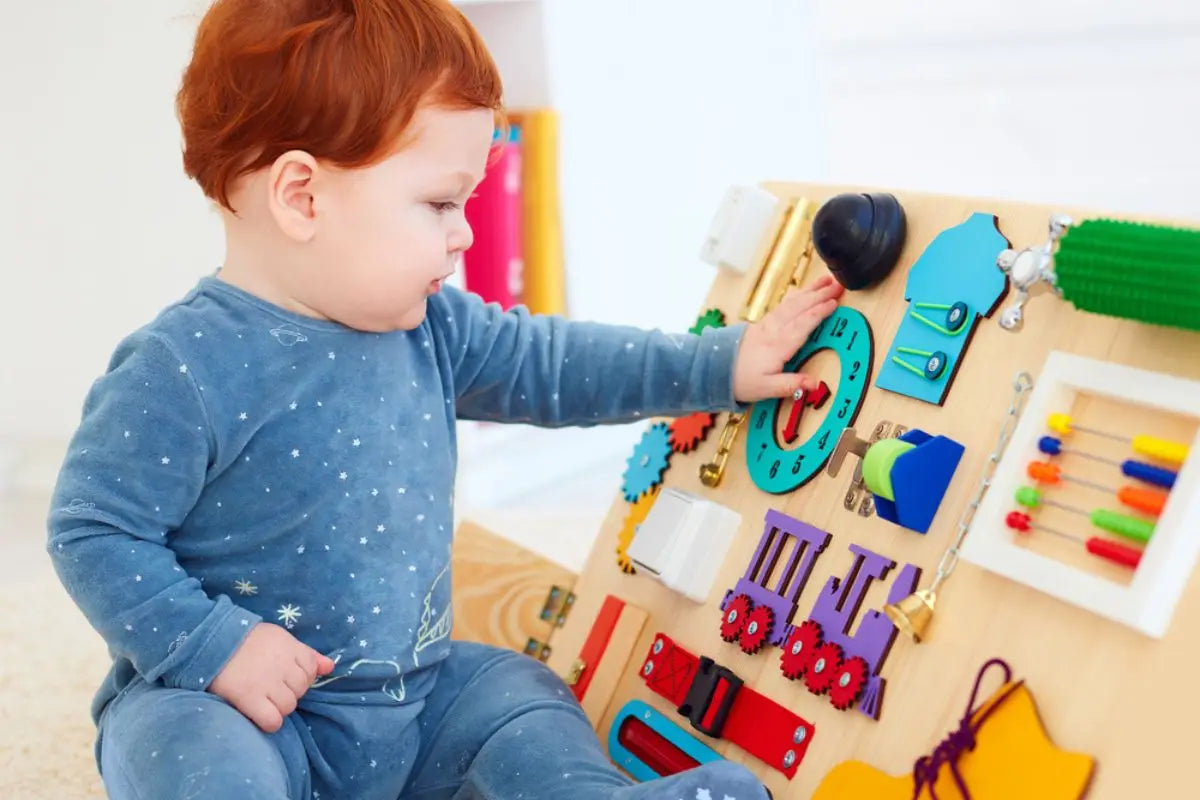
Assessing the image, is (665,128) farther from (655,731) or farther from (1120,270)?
(1120,270)

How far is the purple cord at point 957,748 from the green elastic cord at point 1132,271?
199 mm

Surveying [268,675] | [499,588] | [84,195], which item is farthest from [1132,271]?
[84,195]

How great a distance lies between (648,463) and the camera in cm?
104

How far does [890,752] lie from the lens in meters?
0.73

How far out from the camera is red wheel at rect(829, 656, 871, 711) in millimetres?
762

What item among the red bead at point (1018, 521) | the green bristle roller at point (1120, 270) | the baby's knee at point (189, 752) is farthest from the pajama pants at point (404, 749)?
the green bristle roller at point (1120, 270)

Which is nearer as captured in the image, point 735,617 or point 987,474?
point 987,474

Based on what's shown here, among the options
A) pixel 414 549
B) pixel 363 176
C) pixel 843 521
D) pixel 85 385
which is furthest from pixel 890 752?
pixel 85 385

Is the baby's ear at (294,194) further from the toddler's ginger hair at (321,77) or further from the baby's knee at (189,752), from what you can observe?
the baby's knee at (189,752)

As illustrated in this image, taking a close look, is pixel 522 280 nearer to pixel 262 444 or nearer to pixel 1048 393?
pixel 262 444

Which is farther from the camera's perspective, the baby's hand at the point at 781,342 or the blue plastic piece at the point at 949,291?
the baby's hand at the point at 781,342

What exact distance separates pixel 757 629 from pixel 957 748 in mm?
193

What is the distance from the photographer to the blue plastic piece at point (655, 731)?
2.84 ft

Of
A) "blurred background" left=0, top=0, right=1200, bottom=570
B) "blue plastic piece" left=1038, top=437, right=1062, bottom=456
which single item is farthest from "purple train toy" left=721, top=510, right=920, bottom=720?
"blurred background" left=0, top=0, right=1200, bottom=570
